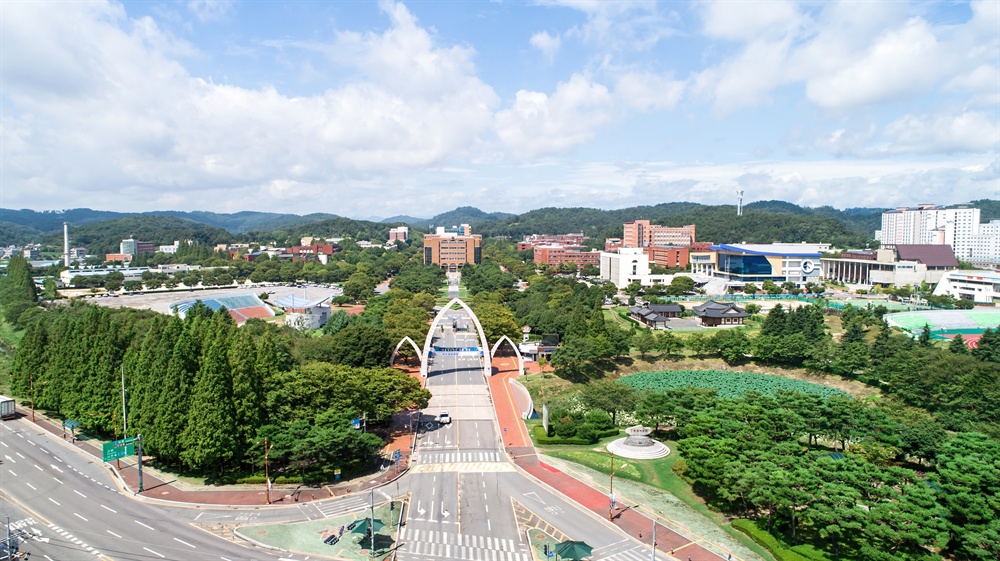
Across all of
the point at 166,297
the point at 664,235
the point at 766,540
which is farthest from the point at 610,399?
the point at 664,235

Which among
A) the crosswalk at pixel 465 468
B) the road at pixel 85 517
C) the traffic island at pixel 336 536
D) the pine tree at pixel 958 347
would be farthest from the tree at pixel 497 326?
the pine tree at pixel 958 347

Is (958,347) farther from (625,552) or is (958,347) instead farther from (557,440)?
(625,552)

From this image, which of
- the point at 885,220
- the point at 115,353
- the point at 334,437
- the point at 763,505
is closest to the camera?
the point at 763,505

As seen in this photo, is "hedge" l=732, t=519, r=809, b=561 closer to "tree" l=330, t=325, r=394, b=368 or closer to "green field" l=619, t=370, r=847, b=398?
"green field" l=619, t=370, r=847, b=398

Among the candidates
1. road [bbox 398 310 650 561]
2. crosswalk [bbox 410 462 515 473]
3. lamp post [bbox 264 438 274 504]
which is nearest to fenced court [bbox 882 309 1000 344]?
road [bbox 398 310 650 561]

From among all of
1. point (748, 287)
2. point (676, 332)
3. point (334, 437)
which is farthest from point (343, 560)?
point (748, 287)

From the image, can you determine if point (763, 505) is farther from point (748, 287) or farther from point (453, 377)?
point (748, 287)
